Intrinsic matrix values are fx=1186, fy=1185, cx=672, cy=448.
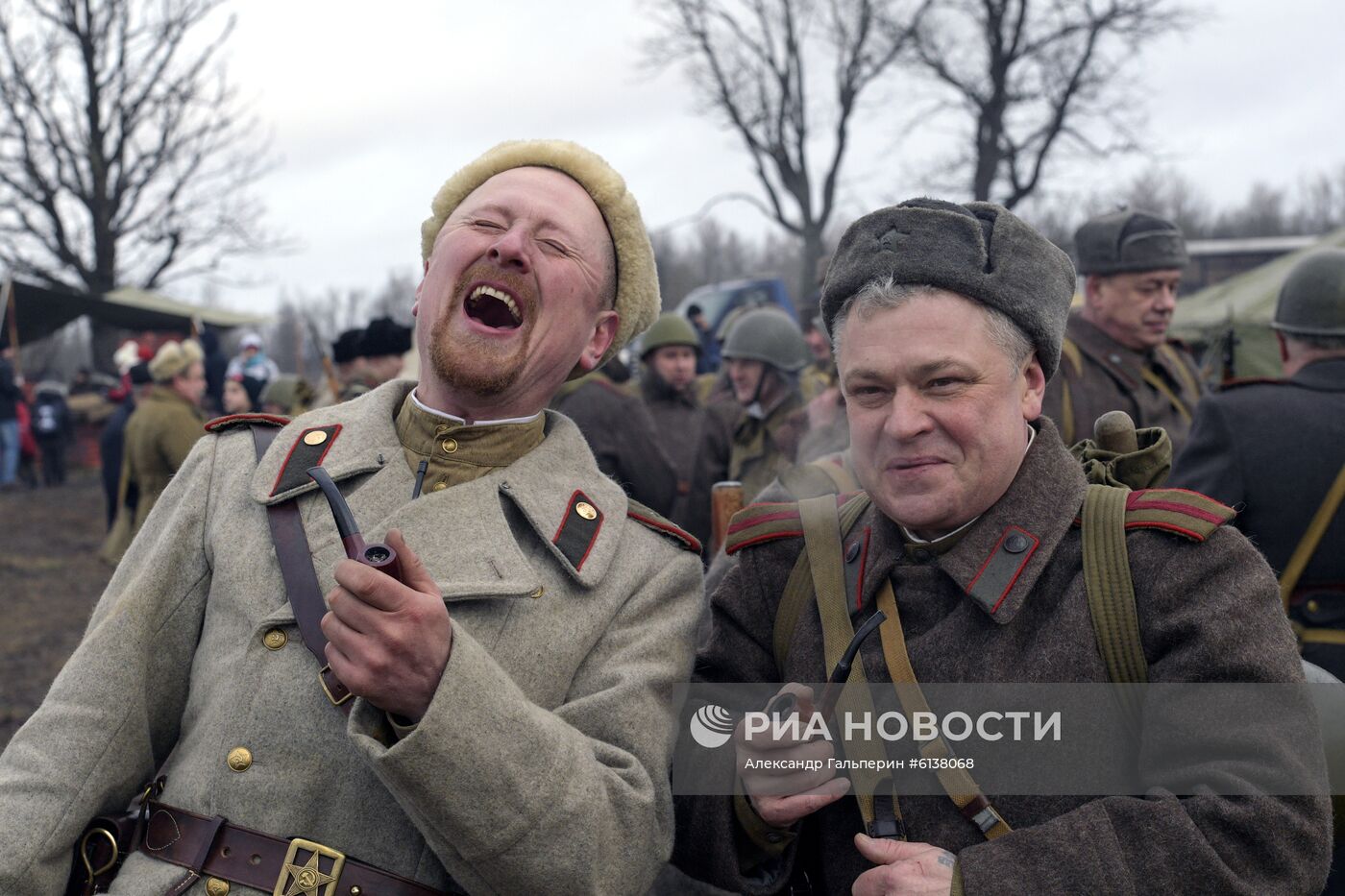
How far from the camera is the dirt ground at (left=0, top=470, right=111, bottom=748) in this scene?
26.8ft

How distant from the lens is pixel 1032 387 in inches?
84.7

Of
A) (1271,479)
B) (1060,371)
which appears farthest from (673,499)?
(1271,479)

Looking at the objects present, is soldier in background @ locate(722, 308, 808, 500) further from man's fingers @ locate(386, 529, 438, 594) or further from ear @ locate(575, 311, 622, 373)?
man's fingers @ locate(386, 529, 438, 594)

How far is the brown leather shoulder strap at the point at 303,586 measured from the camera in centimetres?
204

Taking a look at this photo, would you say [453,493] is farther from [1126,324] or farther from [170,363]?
[170,363]

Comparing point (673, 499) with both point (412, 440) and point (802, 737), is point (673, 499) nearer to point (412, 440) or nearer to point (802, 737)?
point (412, 440)

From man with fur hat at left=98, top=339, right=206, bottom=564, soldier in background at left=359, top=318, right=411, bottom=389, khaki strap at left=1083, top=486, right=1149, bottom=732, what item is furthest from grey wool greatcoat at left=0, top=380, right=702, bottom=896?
man with fur hat at left=98, top=339, right=206, bottom=564

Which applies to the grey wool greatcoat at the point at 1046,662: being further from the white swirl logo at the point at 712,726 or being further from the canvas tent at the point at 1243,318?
the canvas tent at the point at 1243,318

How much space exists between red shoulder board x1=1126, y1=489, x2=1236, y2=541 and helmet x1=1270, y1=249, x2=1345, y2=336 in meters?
2.17

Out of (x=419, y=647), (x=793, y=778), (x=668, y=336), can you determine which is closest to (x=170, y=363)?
(x=668, y=336)

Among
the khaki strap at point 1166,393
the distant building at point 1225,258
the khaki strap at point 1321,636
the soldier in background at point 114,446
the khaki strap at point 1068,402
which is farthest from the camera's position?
the distant building at point 1225,258

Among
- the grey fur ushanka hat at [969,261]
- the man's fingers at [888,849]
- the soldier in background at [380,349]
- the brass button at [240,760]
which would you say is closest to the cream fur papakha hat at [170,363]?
the soldier in background at [380,349]

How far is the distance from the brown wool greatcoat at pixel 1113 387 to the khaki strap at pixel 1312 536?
1.04 metres

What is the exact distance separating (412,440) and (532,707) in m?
0.74
